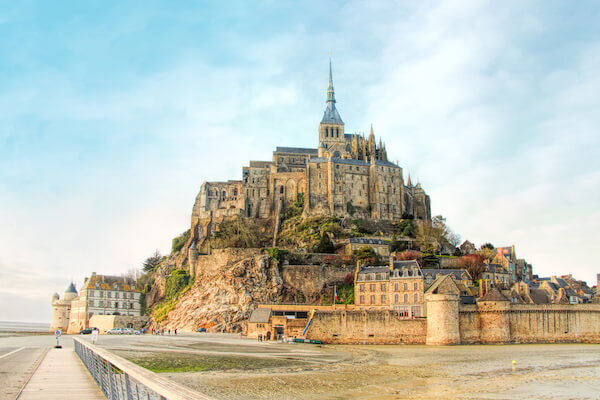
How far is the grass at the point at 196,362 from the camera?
24672 millimetres

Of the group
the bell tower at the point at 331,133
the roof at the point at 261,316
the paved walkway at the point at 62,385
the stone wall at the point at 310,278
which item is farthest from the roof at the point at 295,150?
the paved walkway at the point at 62,385

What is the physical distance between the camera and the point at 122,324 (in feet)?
202

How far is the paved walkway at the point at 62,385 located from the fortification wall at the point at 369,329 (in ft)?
95.1

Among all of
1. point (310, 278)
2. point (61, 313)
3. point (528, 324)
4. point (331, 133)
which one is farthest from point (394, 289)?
point (331, 133)

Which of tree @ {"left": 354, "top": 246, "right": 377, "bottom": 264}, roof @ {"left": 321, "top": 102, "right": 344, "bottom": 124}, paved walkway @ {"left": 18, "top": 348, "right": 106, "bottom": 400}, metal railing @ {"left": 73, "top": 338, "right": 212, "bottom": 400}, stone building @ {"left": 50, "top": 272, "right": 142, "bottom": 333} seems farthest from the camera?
roof @ {"left": 321, "top": 102, "right": 344, "bottom": 124}

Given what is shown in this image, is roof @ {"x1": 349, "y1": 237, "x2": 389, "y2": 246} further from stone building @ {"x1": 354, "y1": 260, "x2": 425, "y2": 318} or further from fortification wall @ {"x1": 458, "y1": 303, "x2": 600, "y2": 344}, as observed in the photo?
fortification wall @ {"x1": 458, "y1": 303, "x2": 600, "y2": 344}

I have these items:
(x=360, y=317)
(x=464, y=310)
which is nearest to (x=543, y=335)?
(x=464, y=310)

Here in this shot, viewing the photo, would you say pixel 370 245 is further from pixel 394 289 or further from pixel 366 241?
pixel 394 289

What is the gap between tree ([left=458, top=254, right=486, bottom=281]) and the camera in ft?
194

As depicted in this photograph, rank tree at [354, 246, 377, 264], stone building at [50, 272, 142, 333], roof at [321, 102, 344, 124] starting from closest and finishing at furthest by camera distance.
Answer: tree at [354, 246, 377, 264]
stone building at [50, 272, 142, 333]
roof at [321, 102, 344, 124]

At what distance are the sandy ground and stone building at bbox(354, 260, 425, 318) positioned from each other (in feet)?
33.4

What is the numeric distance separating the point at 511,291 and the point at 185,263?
40.8 metres

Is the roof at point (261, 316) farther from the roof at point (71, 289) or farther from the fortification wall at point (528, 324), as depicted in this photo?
the roof at point (71, 289)

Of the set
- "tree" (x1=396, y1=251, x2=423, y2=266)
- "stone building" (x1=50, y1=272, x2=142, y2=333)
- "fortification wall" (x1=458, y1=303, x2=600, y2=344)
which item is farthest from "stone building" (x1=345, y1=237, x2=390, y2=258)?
"stone building" (x1=50, y1=272, x2=142, y2=333)
